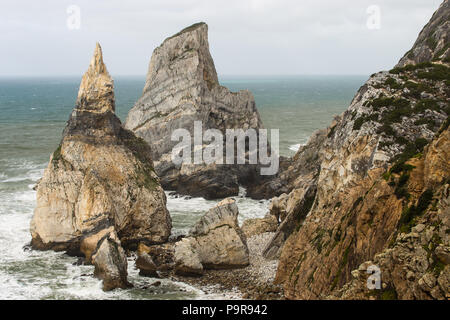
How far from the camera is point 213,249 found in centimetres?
3219

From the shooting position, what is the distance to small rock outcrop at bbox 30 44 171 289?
35.3 metres

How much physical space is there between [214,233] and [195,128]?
26071 millimetres

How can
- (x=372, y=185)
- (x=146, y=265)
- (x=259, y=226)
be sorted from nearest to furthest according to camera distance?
1. (x=372, y=185)
2. (x=146, y=265)
3. (x=259, y=226)

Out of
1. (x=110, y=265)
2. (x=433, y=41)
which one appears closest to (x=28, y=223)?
(x=110, y=265)

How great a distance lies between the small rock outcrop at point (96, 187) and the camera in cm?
3528

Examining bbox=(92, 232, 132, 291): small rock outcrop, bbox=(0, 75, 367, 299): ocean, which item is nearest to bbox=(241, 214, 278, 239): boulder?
bbox=(0, 75, 367, 299): ocean

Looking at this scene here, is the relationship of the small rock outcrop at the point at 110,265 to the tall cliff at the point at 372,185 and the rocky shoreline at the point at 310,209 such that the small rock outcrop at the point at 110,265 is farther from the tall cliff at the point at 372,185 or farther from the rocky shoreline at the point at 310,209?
the tall cliff at the point at 372,185

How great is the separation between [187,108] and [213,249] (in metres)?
28.8

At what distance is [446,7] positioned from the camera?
46.6 m

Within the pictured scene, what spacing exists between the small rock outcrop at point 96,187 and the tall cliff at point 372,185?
10413 millimetres

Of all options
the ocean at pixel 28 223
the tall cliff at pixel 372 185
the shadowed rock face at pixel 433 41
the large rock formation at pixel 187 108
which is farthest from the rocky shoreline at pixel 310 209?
the large rock formation at pixel 187 108

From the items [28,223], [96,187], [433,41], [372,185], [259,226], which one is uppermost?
[433,41]

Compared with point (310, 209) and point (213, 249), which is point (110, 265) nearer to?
point (213, 249)
